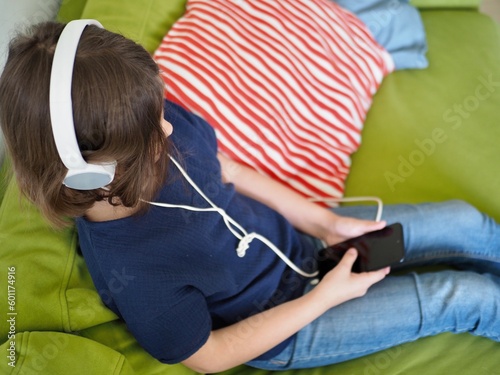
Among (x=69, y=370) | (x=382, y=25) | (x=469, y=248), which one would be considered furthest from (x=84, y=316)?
(x=382, y=25)

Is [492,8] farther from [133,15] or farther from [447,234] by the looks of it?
[133,15]

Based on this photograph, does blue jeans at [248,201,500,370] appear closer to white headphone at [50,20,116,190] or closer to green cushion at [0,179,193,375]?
green cushion at [0,179,193,375]

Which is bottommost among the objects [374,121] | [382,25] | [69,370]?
[69,370]

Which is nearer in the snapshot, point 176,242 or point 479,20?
point 176,242

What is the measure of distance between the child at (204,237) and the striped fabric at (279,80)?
0.11 meters

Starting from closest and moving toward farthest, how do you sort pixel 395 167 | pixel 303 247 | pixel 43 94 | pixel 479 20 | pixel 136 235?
1. pixel 43 94
2. pixel 136 235
3. pixel 303 247
4. pixel 395 167
5. pixel 479 20

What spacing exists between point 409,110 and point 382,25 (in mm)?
240

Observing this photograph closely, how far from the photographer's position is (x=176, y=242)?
0.73m

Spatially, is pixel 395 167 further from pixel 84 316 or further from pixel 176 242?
pixel 84 316

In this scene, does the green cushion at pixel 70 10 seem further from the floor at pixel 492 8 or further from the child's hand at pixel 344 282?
the floor at pixel 492 8

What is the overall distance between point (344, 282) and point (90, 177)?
0.46 meters

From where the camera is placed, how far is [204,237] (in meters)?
0.76

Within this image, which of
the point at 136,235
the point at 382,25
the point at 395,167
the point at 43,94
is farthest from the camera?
the point at 382,25

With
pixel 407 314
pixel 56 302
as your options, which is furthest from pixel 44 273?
pixel 407 314
